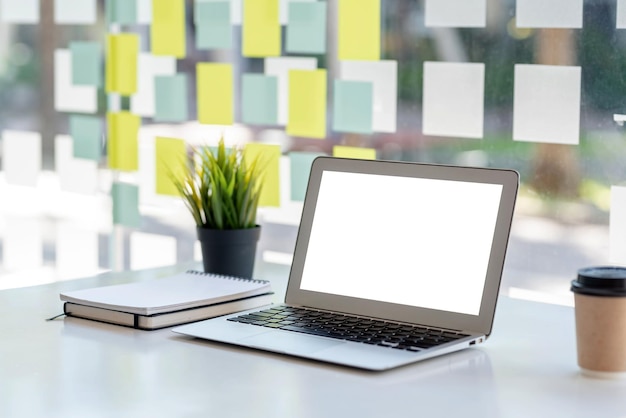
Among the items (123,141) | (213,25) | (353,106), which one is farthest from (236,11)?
(123,141)

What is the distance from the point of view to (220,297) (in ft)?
4.85

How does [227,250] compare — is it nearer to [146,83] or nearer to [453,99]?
[453,99]

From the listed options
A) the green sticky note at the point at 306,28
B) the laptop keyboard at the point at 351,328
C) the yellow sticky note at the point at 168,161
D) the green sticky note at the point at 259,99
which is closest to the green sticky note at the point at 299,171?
the green sticky note at the point at 259,99

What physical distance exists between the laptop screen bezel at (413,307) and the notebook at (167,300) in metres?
0.07

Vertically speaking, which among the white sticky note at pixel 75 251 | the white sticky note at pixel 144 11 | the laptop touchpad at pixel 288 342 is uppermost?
the white sticky note at pixel 144 11

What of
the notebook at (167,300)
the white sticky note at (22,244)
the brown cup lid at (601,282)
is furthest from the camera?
the white sticky note at (22,244)

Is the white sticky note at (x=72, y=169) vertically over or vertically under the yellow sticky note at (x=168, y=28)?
under

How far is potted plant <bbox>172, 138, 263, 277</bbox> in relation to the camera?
175 centimetres

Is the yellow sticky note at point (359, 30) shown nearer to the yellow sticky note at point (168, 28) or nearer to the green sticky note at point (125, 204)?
the yellow sticky note at point (168, 28)

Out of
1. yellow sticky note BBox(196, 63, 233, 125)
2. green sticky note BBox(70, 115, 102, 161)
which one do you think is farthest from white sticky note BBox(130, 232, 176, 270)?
yellow sticky note BBox(196, 63, 233, 125)

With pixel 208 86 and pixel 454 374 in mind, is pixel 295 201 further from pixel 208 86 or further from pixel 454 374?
pixel 454 374

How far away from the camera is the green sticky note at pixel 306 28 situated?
224 centimetres

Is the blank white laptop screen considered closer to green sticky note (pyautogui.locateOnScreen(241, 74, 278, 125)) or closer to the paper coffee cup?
the paper coffee cup

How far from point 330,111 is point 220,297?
33.9 inches
